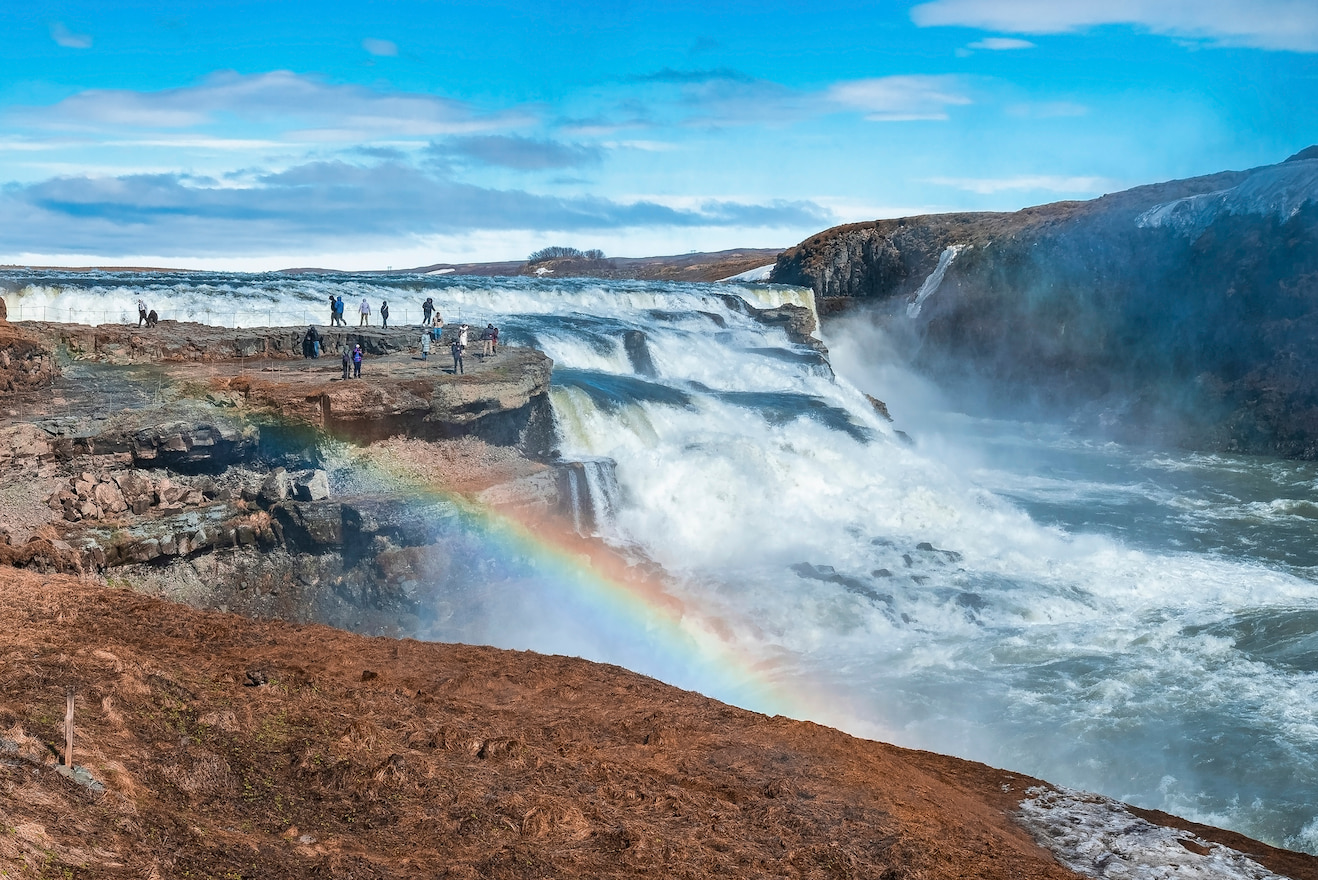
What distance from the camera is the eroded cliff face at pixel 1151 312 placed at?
117 feet

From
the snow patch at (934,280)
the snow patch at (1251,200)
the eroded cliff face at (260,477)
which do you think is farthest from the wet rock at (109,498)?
the snow patch at (934,280)

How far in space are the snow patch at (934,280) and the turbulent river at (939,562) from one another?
15909mm

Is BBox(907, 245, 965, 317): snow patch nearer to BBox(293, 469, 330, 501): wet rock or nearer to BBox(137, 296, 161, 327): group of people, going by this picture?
BBox(137, 296, 161, 327): group of people

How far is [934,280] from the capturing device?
51.3 m

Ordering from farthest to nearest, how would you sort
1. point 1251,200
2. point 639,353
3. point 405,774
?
point 1251,200 < point 639,353 < point 405,774

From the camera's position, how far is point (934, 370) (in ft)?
158

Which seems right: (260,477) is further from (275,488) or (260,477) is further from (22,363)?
(22,363)

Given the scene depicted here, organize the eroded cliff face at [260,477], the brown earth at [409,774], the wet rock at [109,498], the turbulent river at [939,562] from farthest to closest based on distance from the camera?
the wet rock at [109,498], the eroded cliff face at [260,477], the turbulent river at [939,562], the brown earth at [409,774]

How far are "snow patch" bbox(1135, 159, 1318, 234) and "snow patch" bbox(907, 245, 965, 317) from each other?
10317 millimetres

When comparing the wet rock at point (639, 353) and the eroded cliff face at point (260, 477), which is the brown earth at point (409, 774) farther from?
the wet rock at point (639, 353)

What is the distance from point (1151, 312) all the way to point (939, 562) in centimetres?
2556

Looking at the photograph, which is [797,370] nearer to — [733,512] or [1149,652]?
[733,512]

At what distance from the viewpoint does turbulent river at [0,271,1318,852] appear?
13227 millimetres

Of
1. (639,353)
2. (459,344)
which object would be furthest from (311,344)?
(639,353)
